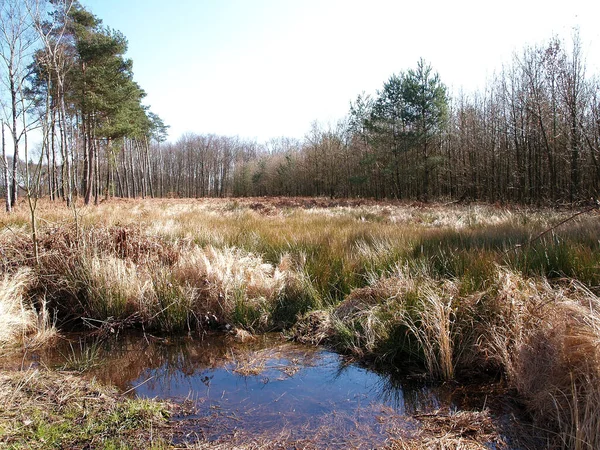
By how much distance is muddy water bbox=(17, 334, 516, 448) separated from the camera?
8.40 feet

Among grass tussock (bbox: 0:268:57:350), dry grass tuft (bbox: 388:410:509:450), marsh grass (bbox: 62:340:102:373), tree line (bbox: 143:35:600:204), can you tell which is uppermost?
tree line (bbox: 143:35:600:204)

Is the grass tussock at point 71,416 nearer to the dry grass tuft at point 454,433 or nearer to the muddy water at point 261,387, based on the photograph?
the muddy water at point 261,387

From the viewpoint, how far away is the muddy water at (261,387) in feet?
8.40

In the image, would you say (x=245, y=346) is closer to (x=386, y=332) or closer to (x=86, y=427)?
(x=386, y=332)

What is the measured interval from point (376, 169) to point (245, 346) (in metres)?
31.1

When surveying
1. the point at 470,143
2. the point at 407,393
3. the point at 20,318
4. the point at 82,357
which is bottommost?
the point at 407,393

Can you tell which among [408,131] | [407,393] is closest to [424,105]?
[408,131]

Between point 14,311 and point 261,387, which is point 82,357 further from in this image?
point 261,387

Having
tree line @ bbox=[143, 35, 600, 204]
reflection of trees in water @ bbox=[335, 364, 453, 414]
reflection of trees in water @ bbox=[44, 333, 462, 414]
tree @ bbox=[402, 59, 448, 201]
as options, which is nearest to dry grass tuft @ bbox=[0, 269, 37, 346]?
reflection of trees in water @ bbox=[44, 333, 462, 414]

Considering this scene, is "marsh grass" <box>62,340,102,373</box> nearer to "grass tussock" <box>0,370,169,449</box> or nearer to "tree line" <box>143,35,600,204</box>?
"grass tussock" <box>0,370,169,449</box>

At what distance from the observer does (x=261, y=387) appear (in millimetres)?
3172

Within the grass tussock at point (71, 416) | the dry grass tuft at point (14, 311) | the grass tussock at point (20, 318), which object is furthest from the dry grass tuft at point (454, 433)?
the dry grass tuft at point (14, 311)

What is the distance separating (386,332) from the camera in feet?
12.4

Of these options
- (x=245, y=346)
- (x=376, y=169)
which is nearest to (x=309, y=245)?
(x=245, y=346)
